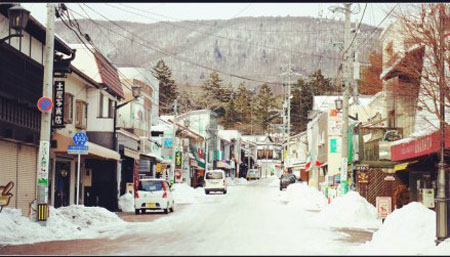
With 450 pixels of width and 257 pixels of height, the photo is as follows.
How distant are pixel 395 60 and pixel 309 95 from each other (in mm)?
94761

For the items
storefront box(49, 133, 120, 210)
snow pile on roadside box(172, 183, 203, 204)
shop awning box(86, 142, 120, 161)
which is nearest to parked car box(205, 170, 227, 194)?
snow pile on roadside box(172, 183, 203, 204)

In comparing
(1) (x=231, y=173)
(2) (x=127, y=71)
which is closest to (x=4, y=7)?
(2) (x=127, y=71)

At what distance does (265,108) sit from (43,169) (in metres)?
125

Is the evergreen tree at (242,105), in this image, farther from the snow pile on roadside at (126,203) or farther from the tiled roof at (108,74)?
the snow pile on roadside at (126,203)

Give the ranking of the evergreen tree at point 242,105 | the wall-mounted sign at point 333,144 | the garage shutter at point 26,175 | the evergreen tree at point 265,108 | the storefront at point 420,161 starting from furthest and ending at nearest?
1. the evergreen tree at point 265,108
2. the evergreen tree at point 242,105
3. the wall-mounted sign at point 333,144
4. the garage shutter at point 26,175
5. the storefront at point 420,161

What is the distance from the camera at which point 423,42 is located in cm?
1788

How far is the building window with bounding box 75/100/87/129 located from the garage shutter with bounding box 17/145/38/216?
22.4 feet

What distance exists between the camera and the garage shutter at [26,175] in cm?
2253

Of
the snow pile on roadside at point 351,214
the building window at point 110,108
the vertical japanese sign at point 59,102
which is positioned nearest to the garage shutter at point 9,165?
the vertical japanese sign at point 59,102

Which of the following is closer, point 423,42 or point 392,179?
point 423,42

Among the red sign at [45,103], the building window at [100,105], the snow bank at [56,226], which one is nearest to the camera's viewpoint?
the snow bank at [56,226]

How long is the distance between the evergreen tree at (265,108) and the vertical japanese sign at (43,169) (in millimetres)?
122361

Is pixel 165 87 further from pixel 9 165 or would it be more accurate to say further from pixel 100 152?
pixel 9 165

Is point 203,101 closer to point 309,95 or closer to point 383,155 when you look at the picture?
point 309,95
